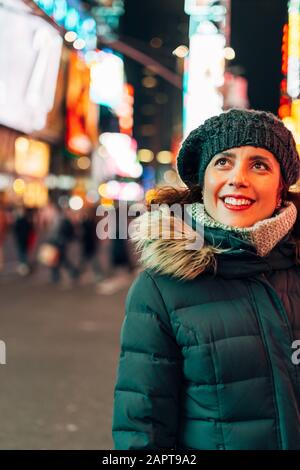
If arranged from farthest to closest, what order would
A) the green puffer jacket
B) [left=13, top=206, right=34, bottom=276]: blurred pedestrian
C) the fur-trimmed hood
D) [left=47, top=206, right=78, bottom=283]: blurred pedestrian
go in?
[left=13, top=206, right=34, bottom=276]: blurred pedestrian → [left=47, top=206, right=78, bottom=283]: blurred pedestrian → the fur-trimmed hood → the green puffer jacket

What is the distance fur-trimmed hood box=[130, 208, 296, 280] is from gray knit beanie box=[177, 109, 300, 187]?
0.22 m

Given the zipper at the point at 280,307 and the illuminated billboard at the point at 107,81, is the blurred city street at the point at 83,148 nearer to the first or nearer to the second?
the illuminated billboard at the point at 107,81

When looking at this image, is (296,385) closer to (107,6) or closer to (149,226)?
(149,226)

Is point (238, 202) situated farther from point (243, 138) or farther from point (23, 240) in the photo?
point (23, 240)

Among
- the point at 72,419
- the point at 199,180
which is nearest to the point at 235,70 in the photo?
the point at 72,419

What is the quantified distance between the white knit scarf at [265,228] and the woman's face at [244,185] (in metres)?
0.03

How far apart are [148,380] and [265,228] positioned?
1.87 ft

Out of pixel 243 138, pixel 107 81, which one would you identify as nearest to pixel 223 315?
pixel 243 138

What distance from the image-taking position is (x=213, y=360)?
6.80 ft

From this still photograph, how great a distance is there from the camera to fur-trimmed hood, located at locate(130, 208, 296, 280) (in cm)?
217

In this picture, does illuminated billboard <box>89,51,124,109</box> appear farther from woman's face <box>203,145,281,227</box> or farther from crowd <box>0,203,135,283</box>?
woman's face <box>203,145,281,227</box>

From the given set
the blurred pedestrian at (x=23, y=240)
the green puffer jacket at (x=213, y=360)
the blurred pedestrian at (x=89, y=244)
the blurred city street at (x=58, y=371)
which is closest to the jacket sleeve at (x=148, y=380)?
the green puffer jacket at (x=213, y=360)

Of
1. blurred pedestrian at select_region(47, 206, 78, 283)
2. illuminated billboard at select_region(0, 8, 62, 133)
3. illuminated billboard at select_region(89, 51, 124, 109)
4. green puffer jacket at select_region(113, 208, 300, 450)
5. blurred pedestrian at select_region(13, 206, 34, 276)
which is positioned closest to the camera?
green puffer jacket at select_region(113, 208, 300, 450)

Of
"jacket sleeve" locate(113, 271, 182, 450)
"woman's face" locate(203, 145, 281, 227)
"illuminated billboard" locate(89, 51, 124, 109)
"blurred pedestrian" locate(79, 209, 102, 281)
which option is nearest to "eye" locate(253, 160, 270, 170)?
"woman's face" locate(203, 145, 281, 227)
